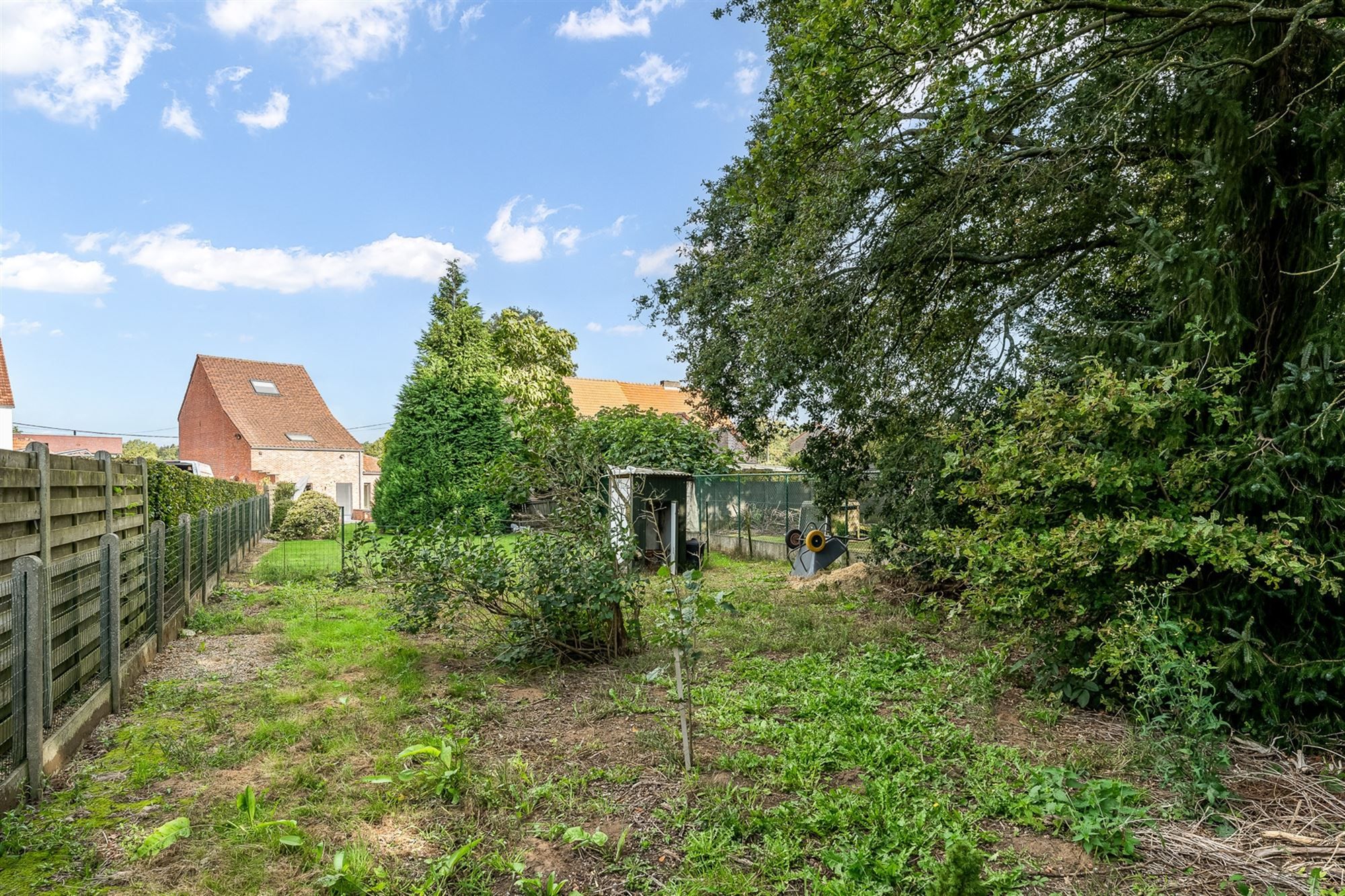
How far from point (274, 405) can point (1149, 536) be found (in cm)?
3049

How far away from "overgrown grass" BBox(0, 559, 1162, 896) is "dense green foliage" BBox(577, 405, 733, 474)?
409 inches

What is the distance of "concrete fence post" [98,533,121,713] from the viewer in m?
4.50

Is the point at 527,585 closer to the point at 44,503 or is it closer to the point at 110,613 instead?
the point at 110,613

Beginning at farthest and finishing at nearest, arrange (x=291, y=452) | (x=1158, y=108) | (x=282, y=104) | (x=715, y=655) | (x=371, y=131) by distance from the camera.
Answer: (x=291, y=452)
(x=371, y=131)
(x=282, y=104)
(x=715, y=655)
(x=1158, y=108)

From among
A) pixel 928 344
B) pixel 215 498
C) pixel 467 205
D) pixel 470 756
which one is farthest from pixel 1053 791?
pixel 467 205

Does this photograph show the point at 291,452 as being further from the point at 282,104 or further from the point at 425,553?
the point at 425,553

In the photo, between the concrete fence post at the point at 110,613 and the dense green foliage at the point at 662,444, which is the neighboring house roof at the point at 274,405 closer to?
the dense green foliage at the point at 662,444

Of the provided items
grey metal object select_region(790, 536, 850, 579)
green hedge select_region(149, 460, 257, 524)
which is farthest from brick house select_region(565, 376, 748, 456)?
green hedge select_region(149, 460, 257, 524)

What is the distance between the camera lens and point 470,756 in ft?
12.3

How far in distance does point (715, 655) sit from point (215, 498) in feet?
29.6

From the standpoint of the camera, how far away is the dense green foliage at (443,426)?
1861 cm

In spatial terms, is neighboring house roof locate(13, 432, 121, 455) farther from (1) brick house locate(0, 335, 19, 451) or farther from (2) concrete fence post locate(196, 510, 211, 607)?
(2) concrete fence post locate(196, 510, 211, 607)

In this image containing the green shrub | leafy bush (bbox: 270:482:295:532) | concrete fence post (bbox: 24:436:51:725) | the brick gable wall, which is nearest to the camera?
concrete fence post (bbox: 24:436:51:725)

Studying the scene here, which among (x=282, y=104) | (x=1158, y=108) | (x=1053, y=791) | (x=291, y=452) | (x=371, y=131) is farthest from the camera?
(x=291, y=452)
